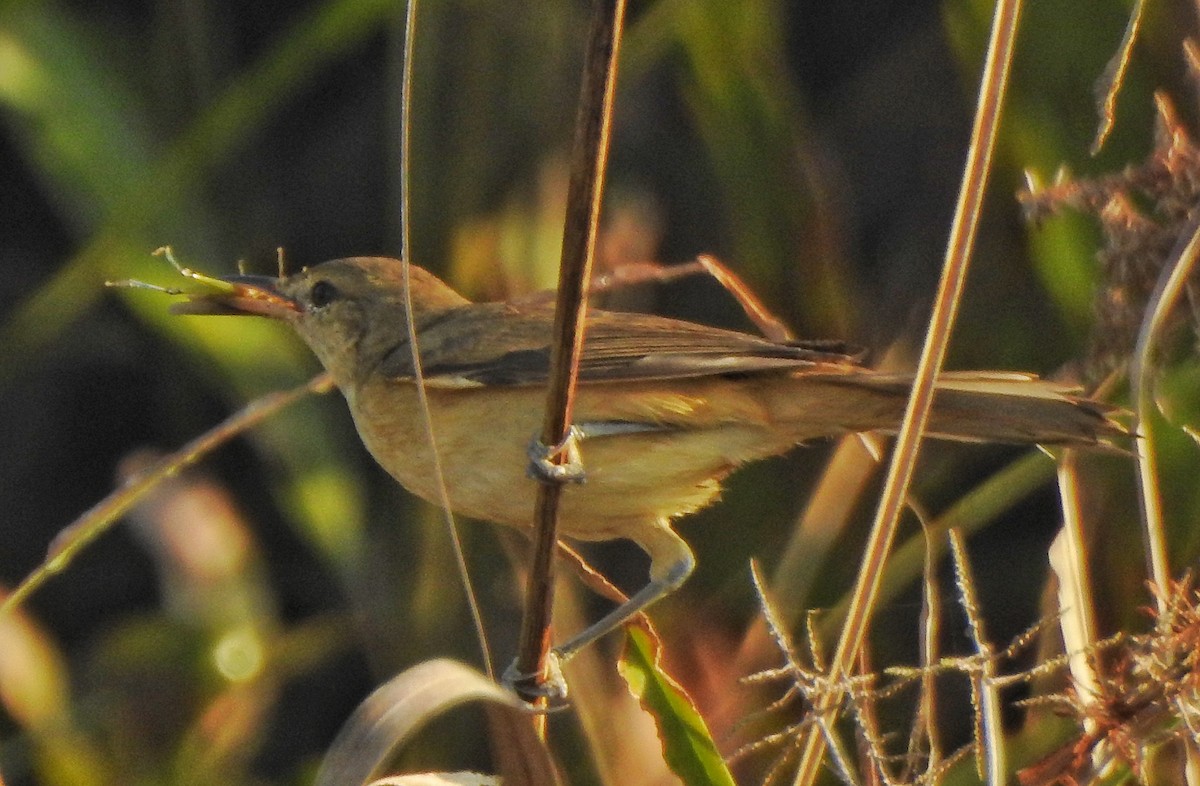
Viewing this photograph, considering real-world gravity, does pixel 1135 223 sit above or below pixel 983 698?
above

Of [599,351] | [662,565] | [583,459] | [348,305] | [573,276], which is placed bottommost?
[662,565]

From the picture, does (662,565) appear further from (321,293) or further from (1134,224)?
(1134,224)

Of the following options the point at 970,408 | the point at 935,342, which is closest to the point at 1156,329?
the point at 935,342

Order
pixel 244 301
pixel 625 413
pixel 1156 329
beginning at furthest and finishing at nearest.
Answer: pixel 244 301 < pixel 625 413 < pixel 1156 329

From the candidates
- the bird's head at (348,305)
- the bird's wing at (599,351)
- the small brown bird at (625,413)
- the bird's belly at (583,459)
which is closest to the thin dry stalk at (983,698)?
the small brown bird at (625,413)

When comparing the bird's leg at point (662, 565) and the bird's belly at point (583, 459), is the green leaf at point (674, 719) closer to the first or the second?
the bird's leg at point (662, 565)

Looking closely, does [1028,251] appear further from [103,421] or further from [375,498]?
[103,421]
